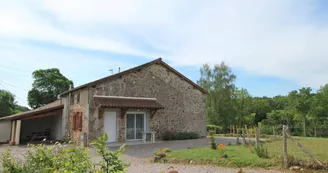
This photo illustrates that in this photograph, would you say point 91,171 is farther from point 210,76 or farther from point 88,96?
point 210,76

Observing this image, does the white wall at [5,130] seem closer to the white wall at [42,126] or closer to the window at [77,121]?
the white wall at [42,126]

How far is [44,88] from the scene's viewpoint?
118 ft

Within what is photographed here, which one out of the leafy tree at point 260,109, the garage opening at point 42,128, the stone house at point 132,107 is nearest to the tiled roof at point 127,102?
the stone house at point 132,107

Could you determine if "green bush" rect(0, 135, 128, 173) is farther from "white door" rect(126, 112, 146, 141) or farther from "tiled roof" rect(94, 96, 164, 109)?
"white door" rect(126, 112, 146, 141)

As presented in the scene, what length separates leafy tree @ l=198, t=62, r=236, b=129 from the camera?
33.9 meters

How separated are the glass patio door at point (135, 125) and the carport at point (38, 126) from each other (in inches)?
244

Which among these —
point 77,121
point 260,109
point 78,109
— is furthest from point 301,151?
point 260,109

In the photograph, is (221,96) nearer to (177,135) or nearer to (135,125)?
(177,135)

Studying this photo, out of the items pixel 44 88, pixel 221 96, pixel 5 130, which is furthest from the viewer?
pixel 44 88

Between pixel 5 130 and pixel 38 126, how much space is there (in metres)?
2.74

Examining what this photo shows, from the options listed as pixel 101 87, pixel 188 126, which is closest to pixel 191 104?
pixel 188 126

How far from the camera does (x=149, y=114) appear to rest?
1898 cm

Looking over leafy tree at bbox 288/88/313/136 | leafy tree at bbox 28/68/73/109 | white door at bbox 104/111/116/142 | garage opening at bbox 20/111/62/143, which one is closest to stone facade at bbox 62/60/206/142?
white door at bbox 104/111/116/142

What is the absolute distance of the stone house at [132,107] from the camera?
54.9 feet
